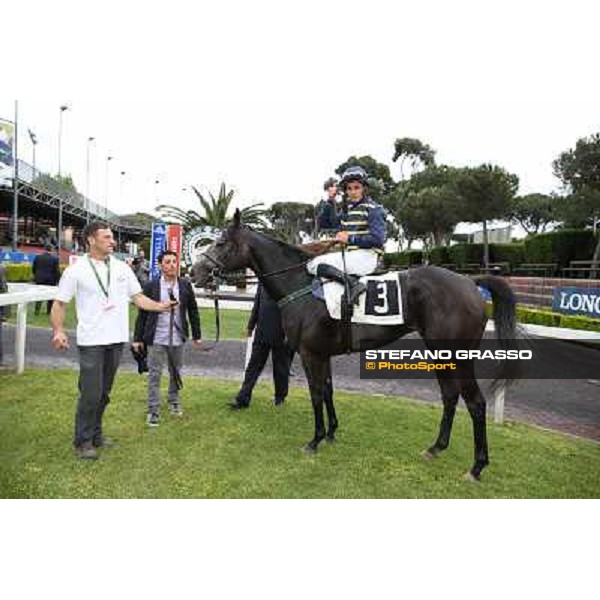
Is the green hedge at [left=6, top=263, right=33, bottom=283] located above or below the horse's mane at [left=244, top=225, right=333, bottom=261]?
above

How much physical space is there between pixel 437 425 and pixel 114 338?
3.38 metres

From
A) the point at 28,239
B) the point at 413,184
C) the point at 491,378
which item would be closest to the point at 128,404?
the point at 491,378

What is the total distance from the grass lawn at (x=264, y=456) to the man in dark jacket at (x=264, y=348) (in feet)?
0.66

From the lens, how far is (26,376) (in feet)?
21.3

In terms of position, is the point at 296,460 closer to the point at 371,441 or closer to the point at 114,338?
the point at 371,441

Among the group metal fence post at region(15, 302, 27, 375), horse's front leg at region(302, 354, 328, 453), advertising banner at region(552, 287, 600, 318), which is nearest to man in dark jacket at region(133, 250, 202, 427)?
horse's front leg at region(302, 354, 328, 453)

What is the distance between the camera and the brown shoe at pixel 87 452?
3.93 meters

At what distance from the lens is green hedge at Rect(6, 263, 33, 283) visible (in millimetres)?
21172

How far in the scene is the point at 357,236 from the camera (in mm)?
4309

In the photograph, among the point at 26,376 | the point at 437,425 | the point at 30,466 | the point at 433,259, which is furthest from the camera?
the point at 433,259

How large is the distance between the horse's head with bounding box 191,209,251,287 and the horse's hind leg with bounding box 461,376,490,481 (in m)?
2.28

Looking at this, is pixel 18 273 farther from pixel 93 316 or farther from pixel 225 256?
pixel 93 316

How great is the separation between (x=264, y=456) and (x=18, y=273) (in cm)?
2121

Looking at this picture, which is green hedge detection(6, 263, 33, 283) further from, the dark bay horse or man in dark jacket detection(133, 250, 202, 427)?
the dark bay horse
